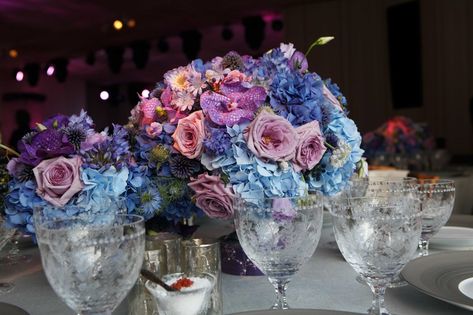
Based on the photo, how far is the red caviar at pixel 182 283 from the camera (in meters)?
0.74

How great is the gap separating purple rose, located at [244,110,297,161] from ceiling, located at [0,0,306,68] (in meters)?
6.08

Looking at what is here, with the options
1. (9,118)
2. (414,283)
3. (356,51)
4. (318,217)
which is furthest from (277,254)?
(9,118)

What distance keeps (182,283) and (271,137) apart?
33 centimetres

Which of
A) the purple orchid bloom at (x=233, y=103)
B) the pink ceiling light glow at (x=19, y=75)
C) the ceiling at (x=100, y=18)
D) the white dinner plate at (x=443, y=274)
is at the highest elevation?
the ceiling at (x=100, y=18)

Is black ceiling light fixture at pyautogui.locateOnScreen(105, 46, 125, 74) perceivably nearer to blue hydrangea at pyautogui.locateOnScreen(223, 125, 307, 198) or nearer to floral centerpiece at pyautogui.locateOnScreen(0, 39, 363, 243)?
floral centerpiece at pyautogui.locateOnScreen(0, 39, 363, 243)

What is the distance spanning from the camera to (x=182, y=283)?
0.75m

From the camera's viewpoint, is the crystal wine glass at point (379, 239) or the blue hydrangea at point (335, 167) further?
the blue hydrangea at point (335, 167)

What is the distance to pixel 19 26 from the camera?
789 centimetres

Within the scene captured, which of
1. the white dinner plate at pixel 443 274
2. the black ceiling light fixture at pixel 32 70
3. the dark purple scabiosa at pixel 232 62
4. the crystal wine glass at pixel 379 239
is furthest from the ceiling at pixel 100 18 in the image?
the crystal wine glass at pixel 379 239

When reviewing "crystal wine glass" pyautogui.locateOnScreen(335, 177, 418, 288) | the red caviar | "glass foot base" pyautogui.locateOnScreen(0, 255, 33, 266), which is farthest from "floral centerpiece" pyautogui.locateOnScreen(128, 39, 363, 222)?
"glass foot base" pyautogui.locateOnScreen(0, 255, 33, 266)

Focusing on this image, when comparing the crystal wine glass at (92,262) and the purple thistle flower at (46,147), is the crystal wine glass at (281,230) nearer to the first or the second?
the crystal wine glass at (92,262)

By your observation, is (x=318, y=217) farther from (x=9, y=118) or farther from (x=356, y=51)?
(x=9, y=118)

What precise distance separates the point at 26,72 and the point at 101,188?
433 inches

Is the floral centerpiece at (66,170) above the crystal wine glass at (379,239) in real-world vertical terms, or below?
above
